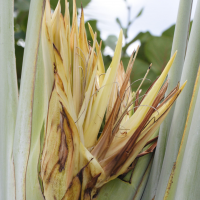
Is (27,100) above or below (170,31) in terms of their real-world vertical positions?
below

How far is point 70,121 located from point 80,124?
0.02 m

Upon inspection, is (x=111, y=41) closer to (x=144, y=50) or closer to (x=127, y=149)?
(x=144, y=50)

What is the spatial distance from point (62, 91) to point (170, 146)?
12 cm

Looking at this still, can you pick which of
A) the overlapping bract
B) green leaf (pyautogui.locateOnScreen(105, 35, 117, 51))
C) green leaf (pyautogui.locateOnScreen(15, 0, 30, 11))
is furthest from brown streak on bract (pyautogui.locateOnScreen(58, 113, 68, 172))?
green leaf (pyautogui.locateOnScreen(105, 35, 117, 51))

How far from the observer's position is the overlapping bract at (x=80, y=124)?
0.66 feet

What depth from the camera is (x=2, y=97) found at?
25cm

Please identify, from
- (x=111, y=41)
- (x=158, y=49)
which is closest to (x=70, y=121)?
(x=158, y=49)

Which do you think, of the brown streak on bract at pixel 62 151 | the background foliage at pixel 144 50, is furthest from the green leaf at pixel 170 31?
the brown streak on bract at pixel 62 151

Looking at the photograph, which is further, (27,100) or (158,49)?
(158,49)

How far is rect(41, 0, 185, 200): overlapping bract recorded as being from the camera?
0.66 ft

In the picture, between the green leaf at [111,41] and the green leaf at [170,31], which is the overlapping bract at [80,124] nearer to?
the green leaf at [170,31]

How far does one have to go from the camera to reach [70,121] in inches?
7.7

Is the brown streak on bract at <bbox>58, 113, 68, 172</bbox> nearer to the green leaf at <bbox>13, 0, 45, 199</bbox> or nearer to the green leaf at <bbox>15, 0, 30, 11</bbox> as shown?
the green leaf at <bbox>13, 0, 45, 199</bbox>

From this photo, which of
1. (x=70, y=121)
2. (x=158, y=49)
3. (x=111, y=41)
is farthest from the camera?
(x=111, y=41)
